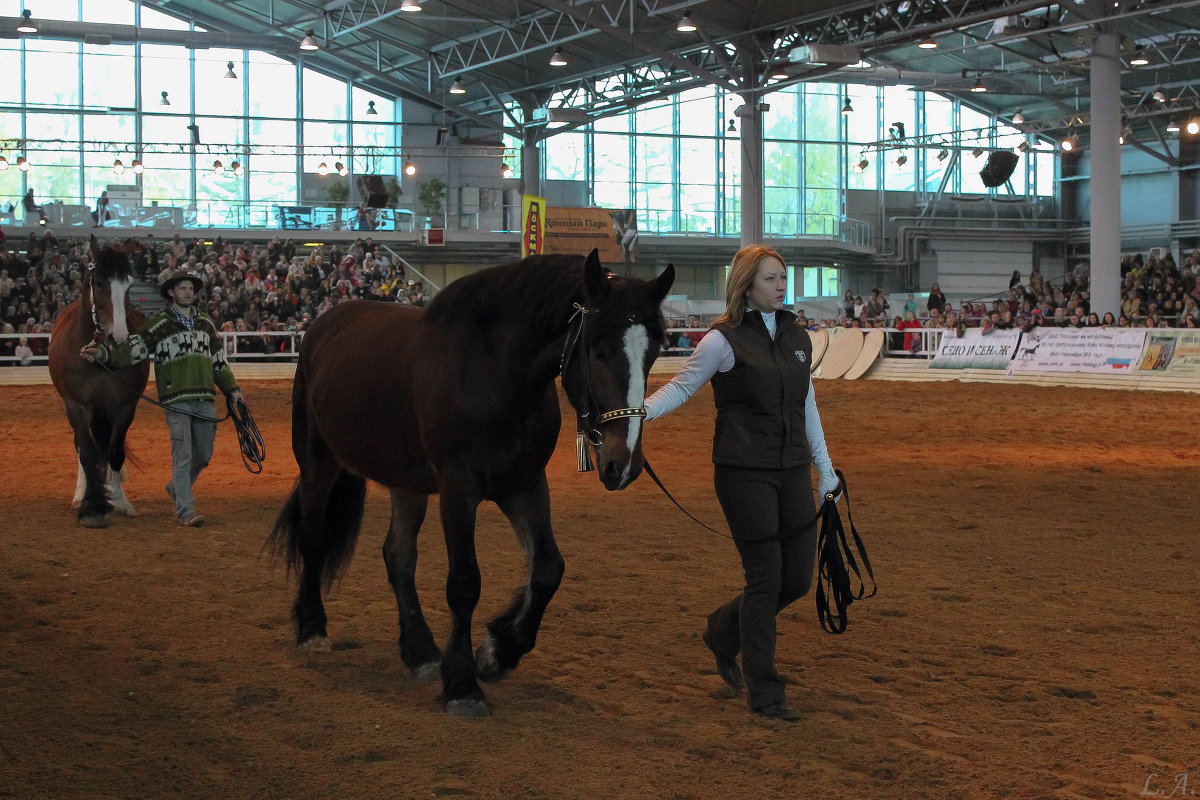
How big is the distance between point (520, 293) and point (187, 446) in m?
4.45

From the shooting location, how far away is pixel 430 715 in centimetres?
414

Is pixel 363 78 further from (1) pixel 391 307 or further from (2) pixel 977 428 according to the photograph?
(1) pixel 391 307

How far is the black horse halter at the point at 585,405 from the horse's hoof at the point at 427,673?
1.21 m

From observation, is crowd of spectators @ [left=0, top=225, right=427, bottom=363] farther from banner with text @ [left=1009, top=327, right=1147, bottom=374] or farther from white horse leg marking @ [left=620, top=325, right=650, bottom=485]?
white horse leg marking @ [left=620, top=325, right=650, bottom=485]

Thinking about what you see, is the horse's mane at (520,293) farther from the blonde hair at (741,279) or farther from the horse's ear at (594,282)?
the blonde hair at (741,279)

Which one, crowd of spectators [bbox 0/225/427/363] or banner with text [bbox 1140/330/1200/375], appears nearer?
banner with text [bbox 1140/330/1200/375]

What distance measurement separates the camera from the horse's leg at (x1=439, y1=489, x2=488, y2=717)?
163 inches

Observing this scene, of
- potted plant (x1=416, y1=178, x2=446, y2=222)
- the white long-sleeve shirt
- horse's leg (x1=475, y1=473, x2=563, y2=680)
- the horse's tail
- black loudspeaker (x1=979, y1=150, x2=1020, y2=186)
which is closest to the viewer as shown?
the white long-sleeve shirt

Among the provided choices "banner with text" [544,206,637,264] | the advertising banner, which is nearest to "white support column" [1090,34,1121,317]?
"banner with text" [544,206,637,264]

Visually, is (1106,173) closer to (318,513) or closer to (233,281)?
(233,281)

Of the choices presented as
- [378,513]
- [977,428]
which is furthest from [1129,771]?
[977,428]

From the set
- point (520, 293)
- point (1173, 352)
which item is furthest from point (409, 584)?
point (1173, 352)

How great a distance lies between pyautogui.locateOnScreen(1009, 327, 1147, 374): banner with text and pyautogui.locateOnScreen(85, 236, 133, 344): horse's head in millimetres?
16127

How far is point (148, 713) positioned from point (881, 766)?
2.55 metres
